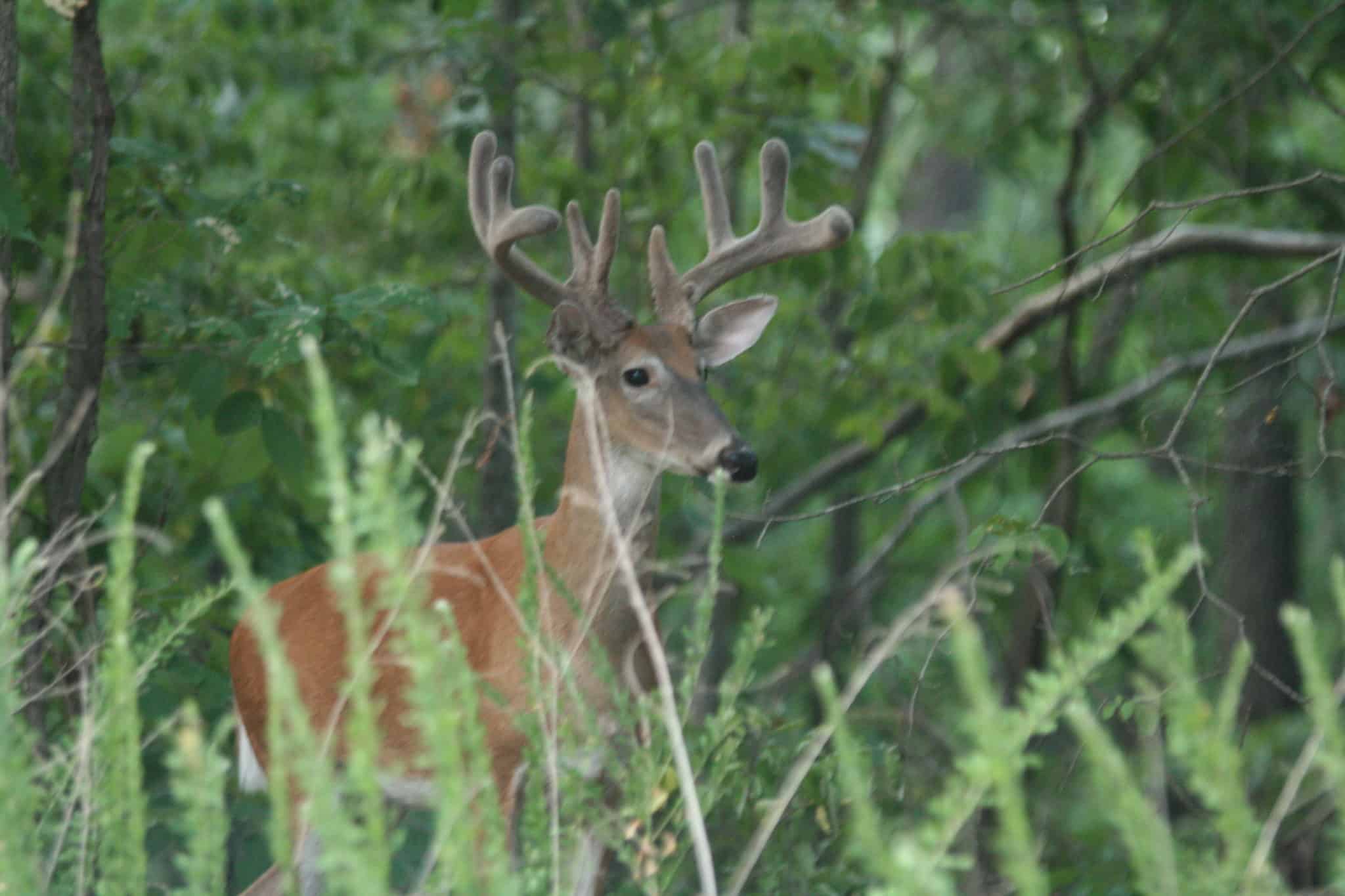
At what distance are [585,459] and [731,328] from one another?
0.72 meters

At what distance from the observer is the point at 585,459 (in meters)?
4.89

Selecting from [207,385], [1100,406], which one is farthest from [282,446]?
[1100,406]

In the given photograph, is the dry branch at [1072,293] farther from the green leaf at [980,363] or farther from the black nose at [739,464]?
the black nose at [739,464]

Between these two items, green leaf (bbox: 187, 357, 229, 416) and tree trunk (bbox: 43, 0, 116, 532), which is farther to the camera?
green leaf (bbox: 187, 357, 229, 416)

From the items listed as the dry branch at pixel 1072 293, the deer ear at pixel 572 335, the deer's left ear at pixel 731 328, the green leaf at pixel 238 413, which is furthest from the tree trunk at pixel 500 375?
the green leaf at pixel 238 413

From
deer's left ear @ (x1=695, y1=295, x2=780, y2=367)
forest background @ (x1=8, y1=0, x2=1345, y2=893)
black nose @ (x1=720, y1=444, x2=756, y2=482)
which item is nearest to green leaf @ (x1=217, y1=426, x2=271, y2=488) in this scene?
forest background @ (x1=8, y1=0, x2=1345, y2=893)

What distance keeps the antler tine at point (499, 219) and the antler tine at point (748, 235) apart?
1.19 ft

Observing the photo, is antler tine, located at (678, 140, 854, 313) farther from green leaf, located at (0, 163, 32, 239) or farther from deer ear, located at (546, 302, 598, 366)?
green leaf, located at (0, 163, 32, 239)

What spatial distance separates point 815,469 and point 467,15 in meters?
2.72

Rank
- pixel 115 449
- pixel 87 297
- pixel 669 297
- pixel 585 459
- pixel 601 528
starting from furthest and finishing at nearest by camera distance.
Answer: pixel 115 449, pixel 669 297, pixel 585 459, pixel 601 528, pixel 87 297

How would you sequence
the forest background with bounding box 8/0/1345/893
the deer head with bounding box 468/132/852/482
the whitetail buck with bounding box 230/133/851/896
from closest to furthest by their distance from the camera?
the forest background with bounding box 8/0/1345/893, the whitetail buck with bounding box 230/133/851/896, the deer head with bounding box 468/132/852/482

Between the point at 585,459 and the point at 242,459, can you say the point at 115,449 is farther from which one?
the point at 585,459

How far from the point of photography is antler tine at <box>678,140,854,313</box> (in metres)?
5.28

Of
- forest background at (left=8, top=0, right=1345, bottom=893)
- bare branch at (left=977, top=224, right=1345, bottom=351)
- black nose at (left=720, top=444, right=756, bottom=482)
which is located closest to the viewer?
forest background at (left=8, top=0, right=1345, bottom=893)
